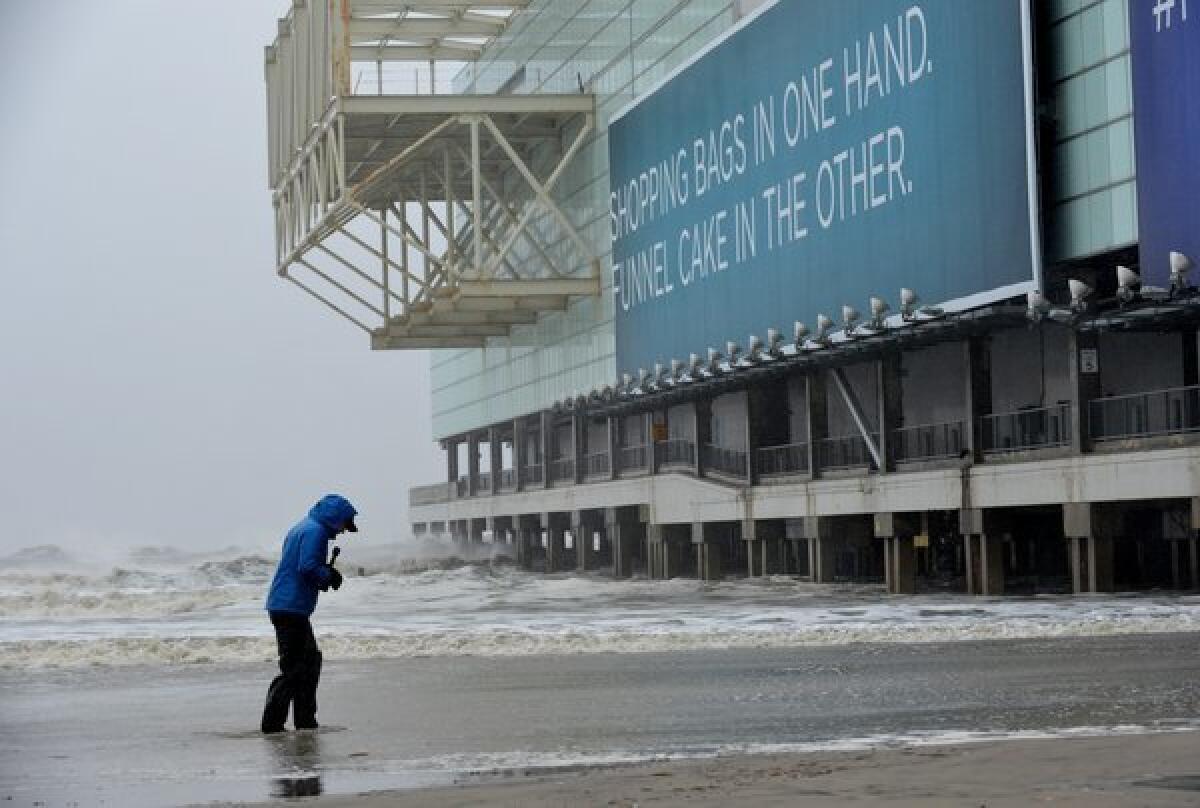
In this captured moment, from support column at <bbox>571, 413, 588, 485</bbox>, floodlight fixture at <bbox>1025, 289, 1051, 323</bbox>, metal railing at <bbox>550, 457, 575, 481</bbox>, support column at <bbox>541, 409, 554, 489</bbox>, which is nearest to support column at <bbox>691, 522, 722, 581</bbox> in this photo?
support column at <bbox>571, 413, 588, 485</bbox>

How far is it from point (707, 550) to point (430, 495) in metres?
55.7

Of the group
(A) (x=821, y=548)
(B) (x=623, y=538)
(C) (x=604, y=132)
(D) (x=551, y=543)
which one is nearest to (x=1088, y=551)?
(A) (x=821, y=548)

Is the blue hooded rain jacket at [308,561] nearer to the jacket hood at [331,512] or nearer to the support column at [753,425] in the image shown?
the jacket hood at [331,512]

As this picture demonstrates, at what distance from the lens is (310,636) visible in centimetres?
1480

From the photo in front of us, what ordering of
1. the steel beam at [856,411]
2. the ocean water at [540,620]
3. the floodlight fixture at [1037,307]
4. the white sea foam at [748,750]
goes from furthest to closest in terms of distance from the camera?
the steel beam at [856,411], the floodlight fixture at [1037,307], the ocean water at [540,620], the white sea foam at [748,750]

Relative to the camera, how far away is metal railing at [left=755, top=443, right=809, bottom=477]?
59109 millimetres

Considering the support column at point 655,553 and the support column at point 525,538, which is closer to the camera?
the support column at point 655,553

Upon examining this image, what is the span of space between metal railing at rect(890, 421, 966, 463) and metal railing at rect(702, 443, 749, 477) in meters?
10.6

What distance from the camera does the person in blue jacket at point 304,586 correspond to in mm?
14477

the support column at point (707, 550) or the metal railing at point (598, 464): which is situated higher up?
the metal railing at point (598, 464)

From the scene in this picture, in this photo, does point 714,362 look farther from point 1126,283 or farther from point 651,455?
point 1126,283

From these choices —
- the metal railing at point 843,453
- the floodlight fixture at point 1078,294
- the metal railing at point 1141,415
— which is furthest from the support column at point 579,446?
the floodlight fixture at point 1078,294

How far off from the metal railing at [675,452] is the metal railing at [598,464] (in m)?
7.40

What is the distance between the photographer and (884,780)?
9.56 metres
